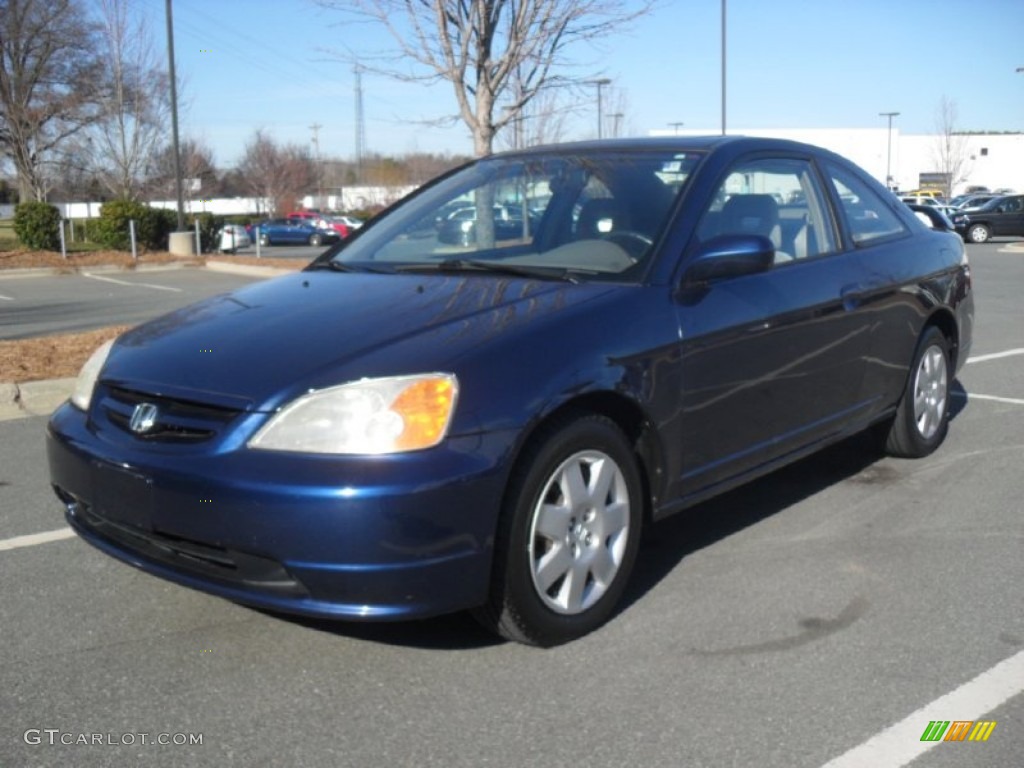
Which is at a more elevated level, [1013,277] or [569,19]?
[569,19]

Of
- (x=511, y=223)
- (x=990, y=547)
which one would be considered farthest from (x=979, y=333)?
(x=511, y=223)

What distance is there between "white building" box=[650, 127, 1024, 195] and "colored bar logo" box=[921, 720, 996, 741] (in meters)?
66.8

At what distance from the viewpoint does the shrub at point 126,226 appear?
90.8 feet

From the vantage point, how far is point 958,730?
2.95m

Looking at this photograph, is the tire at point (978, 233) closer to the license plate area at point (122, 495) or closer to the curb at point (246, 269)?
the curb at point (246, 269)

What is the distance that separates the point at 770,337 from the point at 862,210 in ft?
4.66

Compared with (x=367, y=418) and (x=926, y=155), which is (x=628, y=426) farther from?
(x=926, y=155)

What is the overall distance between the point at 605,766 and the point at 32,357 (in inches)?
268

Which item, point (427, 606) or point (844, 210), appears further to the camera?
point (844, 210)

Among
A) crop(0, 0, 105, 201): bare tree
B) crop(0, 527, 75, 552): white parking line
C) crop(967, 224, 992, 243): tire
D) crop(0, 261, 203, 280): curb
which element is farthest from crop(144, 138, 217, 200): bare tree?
crop(0, 527, 75, 552): white parking line

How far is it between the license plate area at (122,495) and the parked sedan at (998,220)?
115 ft

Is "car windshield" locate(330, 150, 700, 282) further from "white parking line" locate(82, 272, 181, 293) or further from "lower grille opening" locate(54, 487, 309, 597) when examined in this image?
"white parking line" locate(82, 272, 181, 293)

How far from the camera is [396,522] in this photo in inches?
115

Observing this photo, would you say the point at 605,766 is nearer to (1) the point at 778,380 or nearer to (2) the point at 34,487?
(1) the point at 778,380
